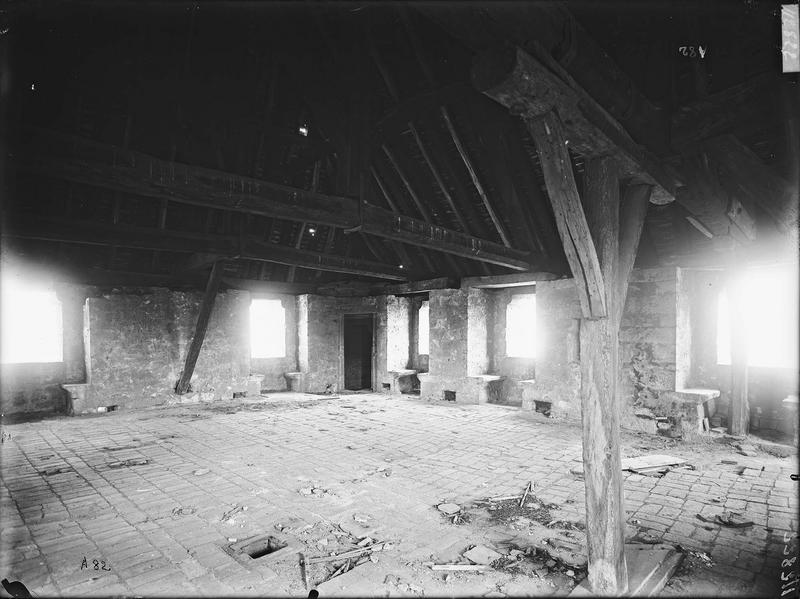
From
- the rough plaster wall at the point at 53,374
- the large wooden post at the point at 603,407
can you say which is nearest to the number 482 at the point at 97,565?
the large wooden post at the point at 603,407

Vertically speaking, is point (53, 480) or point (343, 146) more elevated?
point (343, 146)

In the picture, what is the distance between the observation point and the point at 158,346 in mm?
10156

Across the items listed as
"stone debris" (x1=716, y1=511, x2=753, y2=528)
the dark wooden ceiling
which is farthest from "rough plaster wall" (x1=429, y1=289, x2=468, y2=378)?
"stone debris" (x1=716, y1=511, x2=753, y2=528)

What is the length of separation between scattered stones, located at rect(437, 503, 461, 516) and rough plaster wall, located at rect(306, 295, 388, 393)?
8.58 metres

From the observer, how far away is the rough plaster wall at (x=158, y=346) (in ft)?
30.9

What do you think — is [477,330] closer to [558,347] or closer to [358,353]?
[558,347]

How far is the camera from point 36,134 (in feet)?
11.1

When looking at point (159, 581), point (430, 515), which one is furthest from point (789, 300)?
point (159, 581)

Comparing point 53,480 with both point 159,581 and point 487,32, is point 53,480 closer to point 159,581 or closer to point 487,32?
point 159,581

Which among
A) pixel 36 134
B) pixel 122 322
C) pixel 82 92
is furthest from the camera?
pixel 122 322

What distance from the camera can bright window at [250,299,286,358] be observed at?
12812 millimetres

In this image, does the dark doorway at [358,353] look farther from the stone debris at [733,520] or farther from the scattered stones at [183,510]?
the stone debris at [733,520]

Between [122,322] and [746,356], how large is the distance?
12764mm

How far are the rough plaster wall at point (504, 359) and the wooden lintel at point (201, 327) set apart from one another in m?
7.07
